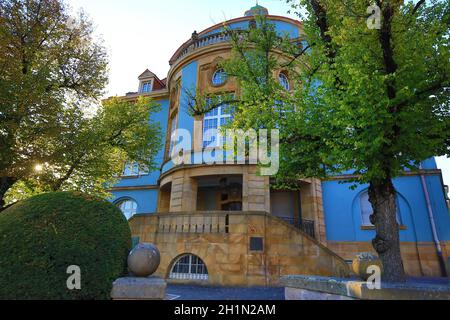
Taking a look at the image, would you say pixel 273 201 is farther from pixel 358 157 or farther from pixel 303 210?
pixel 358 157

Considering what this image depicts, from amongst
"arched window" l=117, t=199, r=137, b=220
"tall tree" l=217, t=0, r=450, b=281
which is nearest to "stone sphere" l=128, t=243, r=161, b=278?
"tall tree" l=217, t=0, r=450, b=281

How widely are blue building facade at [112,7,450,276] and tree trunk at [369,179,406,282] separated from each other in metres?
5.24

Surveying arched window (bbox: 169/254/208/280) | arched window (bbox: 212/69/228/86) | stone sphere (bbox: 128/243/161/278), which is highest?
arched window (bbox: 212/69/228/86)

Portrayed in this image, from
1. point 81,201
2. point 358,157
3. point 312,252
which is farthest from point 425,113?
point 81,201

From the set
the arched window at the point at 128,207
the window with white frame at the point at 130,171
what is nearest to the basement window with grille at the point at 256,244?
the arched window at the point at 128,207

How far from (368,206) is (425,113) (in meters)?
10.8

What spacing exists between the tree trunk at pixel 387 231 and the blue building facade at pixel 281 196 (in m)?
5.24

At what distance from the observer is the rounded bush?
14.6ft

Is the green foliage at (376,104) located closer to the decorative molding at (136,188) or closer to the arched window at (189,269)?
the arched window at (189,269)

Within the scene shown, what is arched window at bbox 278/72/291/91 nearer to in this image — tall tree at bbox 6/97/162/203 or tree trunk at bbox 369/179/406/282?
tall tree at bbox 6/97/162/203

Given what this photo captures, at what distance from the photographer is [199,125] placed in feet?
51.4

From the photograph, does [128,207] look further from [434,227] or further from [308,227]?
[434,227]

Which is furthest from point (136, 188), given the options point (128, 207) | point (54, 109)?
point (54, 109)

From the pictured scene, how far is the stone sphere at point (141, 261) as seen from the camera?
16.9ft
